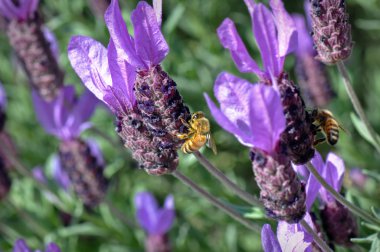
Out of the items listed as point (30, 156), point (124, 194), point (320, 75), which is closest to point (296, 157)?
point (320, 75)

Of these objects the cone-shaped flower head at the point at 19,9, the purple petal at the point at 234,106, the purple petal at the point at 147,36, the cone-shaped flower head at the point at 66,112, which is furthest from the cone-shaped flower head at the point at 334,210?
the cone-shaped flower head at the point at 19,9

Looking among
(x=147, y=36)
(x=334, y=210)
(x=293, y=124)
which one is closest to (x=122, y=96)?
(x=147, y=36)

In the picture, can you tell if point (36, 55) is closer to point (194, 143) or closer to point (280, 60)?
point (194, 143)

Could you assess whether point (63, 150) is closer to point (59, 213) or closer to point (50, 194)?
point (50, 194)

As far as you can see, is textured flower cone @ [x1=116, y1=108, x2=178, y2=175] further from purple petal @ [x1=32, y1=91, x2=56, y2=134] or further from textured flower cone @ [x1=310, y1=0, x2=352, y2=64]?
purple petal @ [x1=32, y1=91, x2=56, y2=134]

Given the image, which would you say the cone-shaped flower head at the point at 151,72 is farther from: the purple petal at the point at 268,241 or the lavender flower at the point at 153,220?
the lavender flower at the point at 153,220
